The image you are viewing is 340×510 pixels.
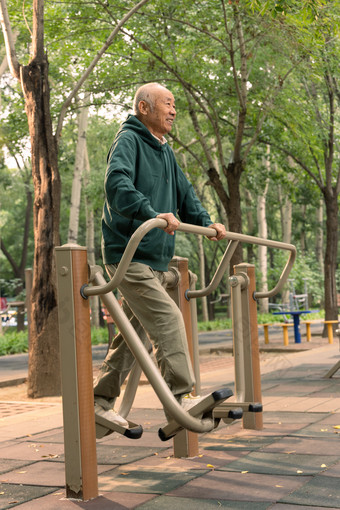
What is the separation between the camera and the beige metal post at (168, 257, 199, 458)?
4676mm

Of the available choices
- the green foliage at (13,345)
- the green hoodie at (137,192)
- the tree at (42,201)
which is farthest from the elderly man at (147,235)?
the green foliage at (13,345)

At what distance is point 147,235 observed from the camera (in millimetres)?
4133

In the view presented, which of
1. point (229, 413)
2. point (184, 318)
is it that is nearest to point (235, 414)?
point (229, 413)

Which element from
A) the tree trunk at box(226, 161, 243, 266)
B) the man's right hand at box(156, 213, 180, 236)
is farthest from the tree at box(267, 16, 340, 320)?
the man's right hand at box(156, 213, 180, 236)

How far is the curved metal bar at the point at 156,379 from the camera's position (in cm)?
374

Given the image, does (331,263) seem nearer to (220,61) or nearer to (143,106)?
(220,61)

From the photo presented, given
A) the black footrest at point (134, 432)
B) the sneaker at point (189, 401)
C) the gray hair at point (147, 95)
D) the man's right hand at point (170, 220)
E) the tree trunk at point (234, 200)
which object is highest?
the tree trunk at point (234, 200)

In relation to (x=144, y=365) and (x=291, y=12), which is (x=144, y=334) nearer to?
(x=144, y=365)

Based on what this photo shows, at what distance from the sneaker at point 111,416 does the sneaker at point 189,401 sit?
40 cm

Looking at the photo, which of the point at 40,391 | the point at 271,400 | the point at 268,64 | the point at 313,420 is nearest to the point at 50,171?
the point at 40,391

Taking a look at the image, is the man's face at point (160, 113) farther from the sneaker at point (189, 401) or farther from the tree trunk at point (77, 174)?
the tree trunk at point (77, 174)

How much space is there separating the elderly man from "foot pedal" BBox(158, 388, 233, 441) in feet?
0.22

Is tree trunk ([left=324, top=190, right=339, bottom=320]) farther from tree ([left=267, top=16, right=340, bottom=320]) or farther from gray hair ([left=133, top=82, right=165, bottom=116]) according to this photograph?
gray hair ([left=133, top=82, right=165, bottom=116])

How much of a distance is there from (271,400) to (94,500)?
358 cm
